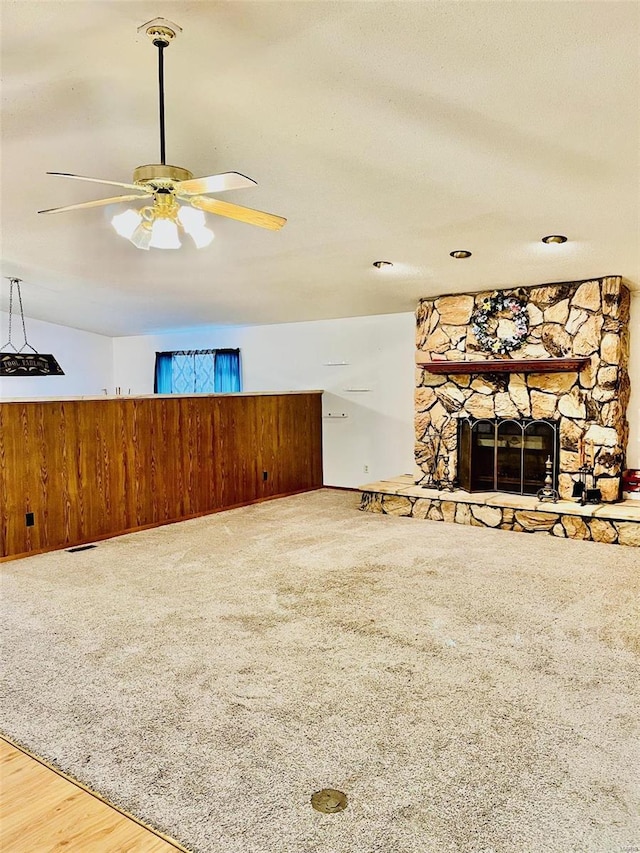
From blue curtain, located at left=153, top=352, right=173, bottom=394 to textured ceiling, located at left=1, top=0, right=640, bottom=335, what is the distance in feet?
12.3

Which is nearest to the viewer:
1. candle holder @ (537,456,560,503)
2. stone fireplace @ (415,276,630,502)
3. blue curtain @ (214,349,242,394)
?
stone fireplace @ (415,276,630,502)

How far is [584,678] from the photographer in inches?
108

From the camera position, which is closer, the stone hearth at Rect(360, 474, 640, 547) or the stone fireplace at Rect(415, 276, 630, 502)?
the stone hearth at Rect(360, 474, 640, 547)

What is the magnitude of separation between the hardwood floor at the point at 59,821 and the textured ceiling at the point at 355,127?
2.87m

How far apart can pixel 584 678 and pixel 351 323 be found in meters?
5.61

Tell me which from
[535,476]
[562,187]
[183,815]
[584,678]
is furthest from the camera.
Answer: [535,476]

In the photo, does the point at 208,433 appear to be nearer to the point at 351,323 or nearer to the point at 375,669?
the point at 351,323

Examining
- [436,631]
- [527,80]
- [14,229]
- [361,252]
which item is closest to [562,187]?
[527,80]

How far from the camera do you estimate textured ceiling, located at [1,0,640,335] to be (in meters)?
2.50

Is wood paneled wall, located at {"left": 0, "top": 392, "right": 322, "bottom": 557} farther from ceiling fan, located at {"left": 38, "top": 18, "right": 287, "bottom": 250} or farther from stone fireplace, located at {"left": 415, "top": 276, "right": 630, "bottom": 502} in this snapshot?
ceiling fan, located at {"left": 38, "top": 18, "right": 287, "bottom": 250}

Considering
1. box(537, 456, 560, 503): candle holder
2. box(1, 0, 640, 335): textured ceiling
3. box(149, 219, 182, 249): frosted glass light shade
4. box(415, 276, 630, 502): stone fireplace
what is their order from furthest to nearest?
box(537, 456, 560, 503): candle holder → box(415, 276, 630, 502): stone fireplace → box(149, 219, 182, 249): frosted glass light shade → box(1, 0, 640, 335): textured ceiling

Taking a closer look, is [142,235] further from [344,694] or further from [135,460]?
[135,460]

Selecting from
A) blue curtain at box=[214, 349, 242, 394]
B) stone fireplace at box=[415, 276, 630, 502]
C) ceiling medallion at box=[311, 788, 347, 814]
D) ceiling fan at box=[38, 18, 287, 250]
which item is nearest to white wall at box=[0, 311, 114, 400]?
blue curtain at box=[214, 349, 242, 394]

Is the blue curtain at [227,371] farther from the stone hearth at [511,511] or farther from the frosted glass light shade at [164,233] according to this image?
the frosted glass light shade at [164,233]
